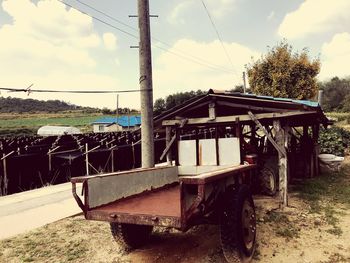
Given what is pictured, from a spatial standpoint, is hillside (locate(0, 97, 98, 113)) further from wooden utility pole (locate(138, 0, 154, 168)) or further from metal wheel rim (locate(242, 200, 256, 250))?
metal wheel rim (locate(242, 200, 256, 250))

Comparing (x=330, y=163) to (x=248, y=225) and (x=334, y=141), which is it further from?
(x=248, y=225)

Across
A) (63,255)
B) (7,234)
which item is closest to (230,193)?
(63,255)

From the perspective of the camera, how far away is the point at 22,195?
10.8m

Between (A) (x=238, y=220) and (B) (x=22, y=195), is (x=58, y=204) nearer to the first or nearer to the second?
(B) (x=22, y=195)

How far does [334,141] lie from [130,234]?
51.7 ft

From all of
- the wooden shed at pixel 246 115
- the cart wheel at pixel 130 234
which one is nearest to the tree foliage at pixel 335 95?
the wooden shed at pixel 246 115

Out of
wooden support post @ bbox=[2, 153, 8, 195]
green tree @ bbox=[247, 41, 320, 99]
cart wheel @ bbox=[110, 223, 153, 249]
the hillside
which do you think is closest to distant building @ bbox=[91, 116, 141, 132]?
green tree @ bbox=[247, 41, 320, 99]

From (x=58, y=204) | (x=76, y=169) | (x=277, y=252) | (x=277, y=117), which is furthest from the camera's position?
(x=76, y=169)

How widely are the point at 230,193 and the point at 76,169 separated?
13542 mm

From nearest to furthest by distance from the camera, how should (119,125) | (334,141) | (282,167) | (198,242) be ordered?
(198,242)
(282,167)
(334,141)
(119,125)

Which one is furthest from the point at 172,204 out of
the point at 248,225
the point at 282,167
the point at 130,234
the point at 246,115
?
the point at 282,167

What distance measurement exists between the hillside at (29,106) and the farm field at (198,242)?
10141cm

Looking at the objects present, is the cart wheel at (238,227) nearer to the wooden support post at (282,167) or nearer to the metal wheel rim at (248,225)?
the metal wheel rim at (248,225)

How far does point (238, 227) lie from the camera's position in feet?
15.2
